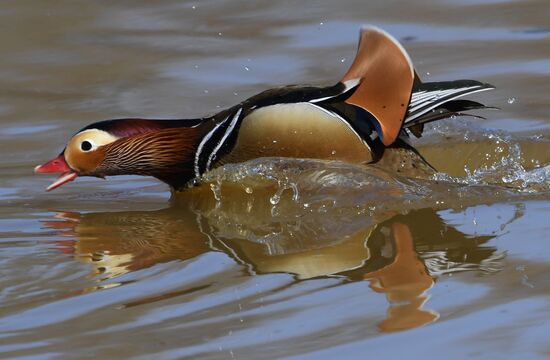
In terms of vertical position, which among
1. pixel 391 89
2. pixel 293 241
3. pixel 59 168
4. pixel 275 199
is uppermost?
pixel 391 89

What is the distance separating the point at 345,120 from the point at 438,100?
1.37 ft

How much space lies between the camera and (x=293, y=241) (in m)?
5.00

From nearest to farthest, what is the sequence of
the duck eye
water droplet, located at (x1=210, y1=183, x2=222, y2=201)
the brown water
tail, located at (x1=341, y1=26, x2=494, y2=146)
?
the brown water < tail, located at (x1=341, y1=26, x2=494, y2=146) < water droplet, located at (x1=210, y1=183, x2=222, y2=201) < the duck eye

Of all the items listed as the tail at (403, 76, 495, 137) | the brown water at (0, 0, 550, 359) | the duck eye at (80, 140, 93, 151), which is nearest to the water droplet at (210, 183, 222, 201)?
the brown water at (0, 0, 550, 359)

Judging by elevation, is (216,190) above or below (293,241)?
above

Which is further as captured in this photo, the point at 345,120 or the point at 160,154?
the point at 160,154

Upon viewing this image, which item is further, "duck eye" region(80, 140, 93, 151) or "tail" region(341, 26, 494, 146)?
"duck eye" region(80, 140, 93, 151)

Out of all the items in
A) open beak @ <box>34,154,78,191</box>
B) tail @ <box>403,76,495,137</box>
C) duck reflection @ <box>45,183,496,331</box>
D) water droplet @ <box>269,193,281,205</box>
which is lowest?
duck reflection @ <box>45,183,496,331</box>

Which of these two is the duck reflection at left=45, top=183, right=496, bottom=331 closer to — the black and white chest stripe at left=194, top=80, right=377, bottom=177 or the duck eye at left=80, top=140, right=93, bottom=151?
the black and white chest stripe at left=194, top=80, right=377, bottom=177

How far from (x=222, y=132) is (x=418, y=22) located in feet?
11.0

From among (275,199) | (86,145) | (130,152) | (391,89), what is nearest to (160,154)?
(130,152)

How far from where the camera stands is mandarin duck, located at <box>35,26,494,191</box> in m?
5.73

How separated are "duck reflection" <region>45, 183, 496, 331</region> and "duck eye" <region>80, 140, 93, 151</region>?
35 centimetres

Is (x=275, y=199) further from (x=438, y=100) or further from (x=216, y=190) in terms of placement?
(x=438, y=100)
